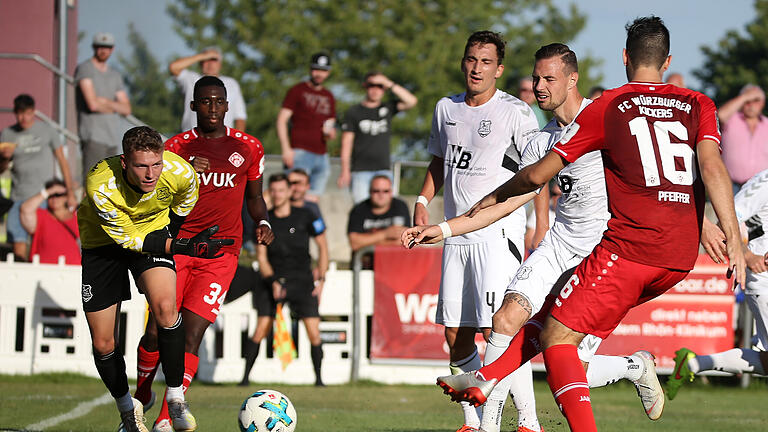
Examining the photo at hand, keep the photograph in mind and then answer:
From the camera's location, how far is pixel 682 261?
5.68 m

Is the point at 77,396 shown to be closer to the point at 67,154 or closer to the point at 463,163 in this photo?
the point at 463,163

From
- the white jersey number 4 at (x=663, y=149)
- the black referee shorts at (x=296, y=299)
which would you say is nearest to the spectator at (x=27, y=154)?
the black referee shorts at (x=296, y=299)

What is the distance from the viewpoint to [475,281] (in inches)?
311

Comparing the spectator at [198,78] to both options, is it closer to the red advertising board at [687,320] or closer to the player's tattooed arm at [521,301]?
the red advertising board at [687,320]

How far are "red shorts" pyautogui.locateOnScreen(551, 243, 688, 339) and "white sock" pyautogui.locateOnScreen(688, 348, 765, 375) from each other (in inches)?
136

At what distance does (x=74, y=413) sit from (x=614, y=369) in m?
5.31

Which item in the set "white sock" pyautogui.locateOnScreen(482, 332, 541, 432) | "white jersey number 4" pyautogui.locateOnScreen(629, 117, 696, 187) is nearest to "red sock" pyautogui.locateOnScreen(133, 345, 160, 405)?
"white sock" pyautogui.locateOnScreen(482, 332, 541, 432)

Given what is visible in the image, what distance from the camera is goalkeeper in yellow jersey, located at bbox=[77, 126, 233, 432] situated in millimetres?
7160

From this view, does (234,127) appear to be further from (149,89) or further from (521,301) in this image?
(149,89)

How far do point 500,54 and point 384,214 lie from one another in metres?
5.42

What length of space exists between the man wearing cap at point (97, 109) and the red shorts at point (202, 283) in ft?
20.6

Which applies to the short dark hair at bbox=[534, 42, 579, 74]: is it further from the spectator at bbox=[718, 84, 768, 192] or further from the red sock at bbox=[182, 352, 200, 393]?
the spectator at bbox=[718, 84, 768, 192]

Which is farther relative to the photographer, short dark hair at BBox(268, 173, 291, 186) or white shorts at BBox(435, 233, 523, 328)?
short dark hair at BBox(268, 173, 291, 186)

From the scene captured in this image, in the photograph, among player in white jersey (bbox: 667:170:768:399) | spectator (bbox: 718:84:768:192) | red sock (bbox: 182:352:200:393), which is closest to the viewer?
red sock (bbox: 182:352:200:393)
